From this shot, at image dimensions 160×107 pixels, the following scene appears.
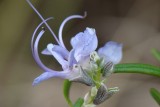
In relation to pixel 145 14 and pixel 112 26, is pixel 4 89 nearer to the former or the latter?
pixel 112 26

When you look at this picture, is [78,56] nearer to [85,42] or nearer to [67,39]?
[85,42]

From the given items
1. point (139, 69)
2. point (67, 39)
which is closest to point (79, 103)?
point (139, 69)

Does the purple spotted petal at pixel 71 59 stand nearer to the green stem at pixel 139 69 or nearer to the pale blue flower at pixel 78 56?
the pale blue flower at pixel 78 56

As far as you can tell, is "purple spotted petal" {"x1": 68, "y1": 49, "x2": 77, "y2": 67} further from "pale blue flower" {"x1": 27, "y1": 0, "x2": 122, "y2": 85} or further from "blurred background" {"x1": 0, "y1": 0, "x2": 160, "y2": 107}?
"blurred background" {"x1": 0, "y1": 0, "x2": 160, "y2": 107}

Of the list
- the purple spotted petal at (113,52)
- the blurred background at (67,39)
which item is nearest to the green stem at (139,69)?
the purple spotted petal at (113,52)

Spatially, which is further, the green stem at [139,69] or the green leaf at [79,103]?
the green stem at [139,69]
